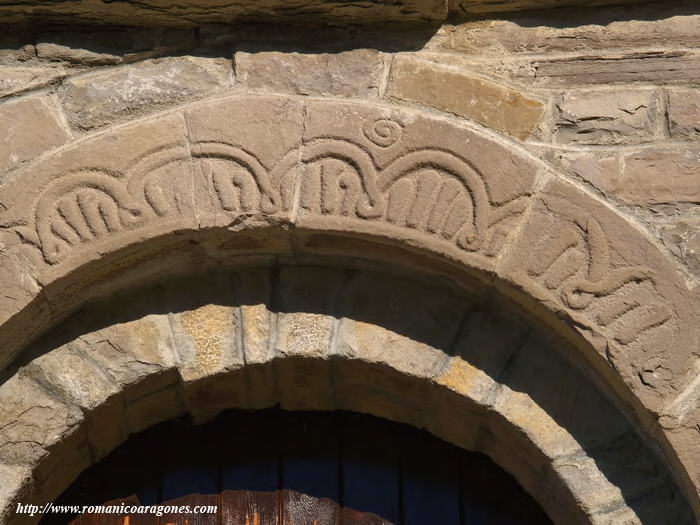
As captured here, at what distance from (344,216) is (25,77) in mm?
883

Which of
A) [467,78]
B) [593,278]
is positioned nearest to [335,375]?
[593,278]

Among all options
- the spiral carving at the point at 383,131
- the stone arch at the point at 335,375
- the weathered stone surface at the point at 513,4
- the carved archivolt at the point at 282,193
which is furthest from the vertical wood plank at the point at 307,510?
the weathered stone surface at the point at 513,4

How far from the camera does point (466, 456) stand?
3.10 metres

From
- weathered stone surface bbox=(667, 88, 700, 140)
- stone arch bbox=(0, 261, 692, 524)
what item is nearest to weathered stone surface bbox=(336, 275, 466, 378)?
stone arch bbox=(0, 261, 692, 524)

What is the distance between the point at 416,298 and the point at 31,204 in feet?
3.19

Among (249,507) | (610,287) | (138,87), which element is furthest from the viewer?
(249,507)

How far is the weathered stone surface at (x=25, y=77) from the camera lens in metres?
2.88

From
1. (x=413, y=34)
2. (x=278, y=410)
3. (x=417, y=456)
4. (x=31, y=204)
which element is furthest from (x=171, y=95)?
(x=417, y=456)

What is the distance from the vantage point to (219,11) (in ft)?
9.59

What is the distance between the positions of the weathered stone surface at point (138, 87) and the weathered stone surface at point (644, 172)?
3.01 feet

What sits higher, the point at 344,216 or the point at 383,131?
the point at 383,131

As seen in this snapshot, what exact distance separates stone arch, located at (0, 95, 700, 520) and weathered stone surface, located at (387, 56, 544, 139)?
0.05 m

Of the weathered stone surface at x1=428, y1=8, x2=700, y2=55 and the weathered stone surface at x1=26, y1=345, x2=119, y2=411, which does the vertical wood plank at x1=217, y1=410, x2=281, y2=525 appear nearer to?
the weathered stone surface at x1=26, y1=345, x2=119, y2=411

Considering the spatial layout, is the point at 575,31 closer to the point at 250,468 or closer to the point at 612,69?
the point at 612,69
